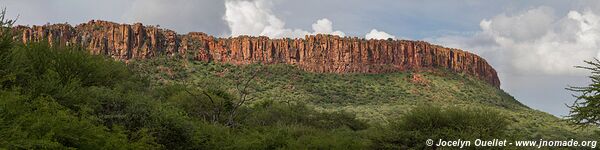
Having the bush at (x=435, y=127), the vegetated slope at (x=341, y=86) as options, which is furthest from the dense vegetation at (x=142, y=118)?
the vegetated slope at (x=341, y=86)

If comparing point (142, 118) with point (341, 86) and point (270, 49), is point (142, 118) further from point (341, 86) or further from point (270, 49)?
point (270, 49)

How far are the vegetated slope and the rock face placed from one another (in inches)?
235

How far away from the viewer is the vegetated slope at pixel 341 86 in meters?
80.3

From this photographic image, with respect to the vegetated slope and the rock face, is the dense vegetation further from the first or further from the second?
the rock face

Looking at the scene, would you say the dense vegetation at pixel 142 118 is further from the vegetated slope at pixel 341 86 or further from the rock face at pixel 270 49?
the rock face at pixel 270 49

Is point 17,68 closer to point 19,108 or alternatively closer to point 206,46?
point 19,108

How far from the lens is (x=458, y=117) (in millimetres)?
29062

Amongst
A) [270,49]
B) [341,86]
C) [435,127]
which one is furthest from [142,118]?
[270,49]

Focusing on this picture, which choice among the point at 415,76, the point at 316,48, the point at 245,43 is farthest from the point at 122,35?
the point at 415,76

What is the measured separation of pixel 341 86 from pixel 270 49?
30.3m

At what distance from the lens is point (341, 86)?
9444 cm

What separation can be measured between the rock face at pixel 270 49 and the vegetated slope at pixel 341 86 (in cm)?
598

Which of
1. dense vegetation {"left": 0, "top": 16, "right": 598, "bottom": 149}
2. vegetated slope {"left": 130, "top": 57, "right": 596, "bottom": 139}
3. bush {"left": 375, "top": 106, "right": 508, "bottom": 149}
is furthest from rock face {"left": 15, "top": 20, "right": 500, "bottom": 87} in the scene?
bush {"left": 375, "top": 106, "right": 508, "bottom": 149}

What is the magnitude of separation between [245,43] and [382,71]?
31.1 metres
